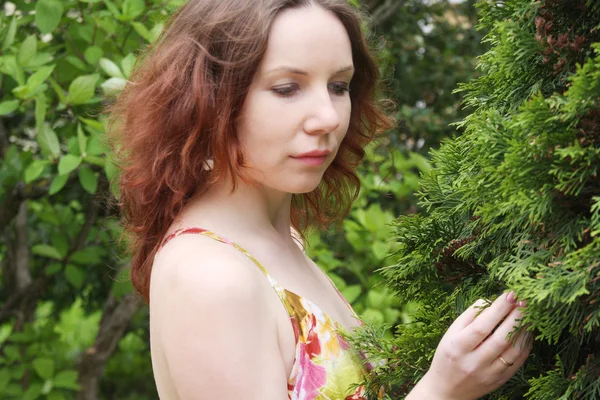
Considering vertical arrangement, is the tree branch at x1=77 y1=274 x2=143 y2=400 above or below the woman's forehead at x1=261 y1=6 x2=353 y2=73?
below

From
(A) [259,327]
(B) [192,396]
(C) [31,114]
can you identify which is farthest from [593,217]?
(C) [31,114]

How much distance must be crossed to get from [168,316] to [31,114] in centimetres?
285

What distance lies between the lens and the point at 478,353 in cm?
127

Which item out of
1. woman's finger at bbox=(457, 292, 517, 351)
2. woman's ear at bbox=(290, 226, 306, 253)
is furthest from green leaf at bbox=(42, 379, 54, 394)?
woman's finger at bbox=(457, 292, 517, 351)

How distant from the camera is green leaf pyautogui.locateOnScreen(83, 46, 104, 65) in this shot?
9.33 feet

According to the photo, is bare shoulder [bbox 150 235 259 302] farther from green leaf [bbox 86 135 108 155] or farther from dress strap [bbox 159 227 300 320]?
green leaf [bbox 86 135 108 155]

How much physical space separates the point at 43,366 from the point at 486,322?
268cm

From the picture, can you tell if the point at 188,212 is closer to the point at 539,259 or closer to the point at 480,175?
the point at 480,175

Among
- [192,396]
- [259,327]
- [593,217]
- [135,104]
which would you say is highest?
[593,217]

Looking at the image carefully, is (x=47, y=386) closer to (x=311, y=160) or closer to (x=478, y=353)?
(x=311, y=160)

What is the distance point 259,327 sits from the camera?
1448mm

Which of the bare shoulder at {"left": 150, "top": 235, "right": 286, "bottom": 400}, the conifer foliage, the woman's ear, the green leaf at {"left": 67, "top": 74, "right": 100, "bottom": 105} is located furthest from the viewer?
the green leaf at {"left": 67, "top": 74, "right": 100, "bottom": 105}

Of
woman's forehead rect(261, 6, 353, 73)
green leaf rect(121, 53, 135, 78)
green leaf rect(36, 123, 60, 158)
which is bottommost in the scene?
green leaf rect(36, 123, 60, 158)

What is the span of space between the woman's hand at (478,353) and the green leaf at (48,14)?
1.97 metres
